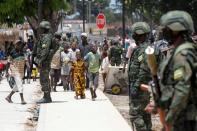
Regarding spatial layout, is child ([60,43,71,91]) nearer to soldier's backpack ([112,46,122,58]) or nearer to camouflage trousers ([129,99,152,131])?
soldier's backpack ([112,46,122,58])

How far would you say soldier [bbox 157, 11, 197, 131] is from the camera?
5613 mm

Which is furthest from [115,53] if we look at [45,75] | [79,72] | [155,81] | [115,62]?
[155,81]

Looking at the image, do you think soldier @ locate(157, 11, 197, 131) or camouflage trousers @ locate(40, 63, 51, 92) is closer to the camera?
soldier @ locate(157, 11, 197, 131)

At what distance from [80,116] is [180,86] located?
6.96m

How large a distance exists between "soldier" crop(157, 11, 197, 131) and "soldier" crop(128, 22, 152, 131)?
8.23 ft

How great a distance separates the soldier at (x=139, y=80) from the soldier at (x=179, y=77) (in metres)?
Answer: 2.51

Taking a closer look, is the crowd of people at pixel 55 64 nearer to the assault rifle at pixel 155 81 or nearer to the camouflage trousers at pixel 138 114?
the camouflage trousers at pixel 138 114

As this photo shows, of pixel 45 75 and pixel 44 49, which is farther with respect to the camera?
pixel 45 75

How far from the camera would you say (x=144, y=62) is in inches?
335

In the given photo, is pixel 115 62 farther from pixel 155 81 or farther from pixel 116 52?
pixel 155 81

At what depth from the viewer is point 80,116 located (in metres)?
12.4

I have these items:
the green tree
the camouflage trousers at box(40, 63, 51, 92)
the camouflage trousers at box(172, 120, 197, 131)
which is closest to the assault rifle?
the camouflage trousers at box(172, 120, 197, 131)

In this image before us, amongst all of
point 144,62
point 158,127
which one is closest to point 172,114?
point 144,62

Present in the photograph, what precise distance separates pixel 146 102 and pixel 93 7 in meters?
111
